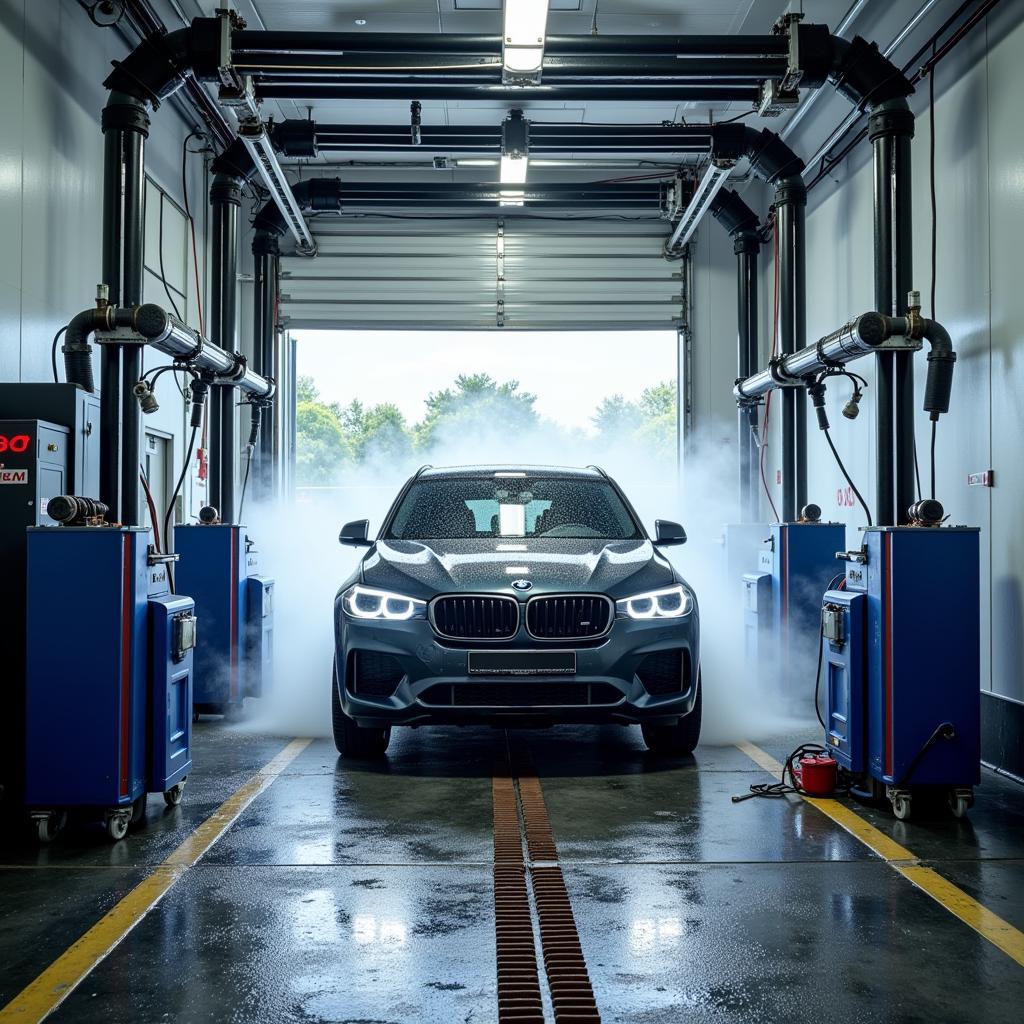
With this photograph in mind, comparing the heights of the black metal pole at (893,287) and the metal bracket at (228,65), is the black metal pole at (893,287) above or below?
below

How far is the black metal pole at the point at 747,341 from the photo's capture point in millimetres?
11828

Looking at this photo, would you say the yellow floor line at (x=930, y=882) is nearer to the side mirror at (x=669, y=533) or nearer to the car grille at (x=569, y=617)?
the car grille at (x=569, y=617)

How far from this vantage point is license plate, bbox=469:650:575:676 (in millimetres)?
5684

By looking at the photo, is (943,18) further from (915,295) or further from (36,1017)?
(36,1017)

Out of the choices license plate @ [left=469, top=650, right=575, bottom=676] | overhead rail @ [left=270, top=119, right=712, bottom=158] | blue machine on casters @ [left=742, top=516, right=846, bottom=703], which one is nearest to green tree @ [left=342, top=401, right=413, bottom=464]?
overhead rail @ [left=270, top=119, right=712, bottom=158]

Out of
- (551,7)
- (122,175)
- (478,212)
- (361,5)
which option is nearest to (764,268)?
(478,212)

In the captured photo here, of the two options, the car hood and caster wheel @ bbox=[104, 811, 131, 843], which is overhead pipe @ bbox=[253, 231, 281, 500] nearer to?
the car hood

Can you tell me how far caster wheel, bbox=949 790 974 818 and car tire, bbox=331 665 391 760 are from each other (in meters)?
2.91

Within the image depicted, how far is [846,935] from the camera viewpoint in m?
3.44

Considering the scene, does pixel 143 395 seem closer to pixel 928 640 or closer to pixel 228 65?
pixel 228 65

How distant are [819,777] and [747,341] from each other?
717cm

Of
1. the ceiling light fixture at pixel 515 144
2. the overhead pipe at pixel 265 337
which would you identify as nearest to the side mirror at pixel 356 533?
the ceiling light fixture at pixel 515 144

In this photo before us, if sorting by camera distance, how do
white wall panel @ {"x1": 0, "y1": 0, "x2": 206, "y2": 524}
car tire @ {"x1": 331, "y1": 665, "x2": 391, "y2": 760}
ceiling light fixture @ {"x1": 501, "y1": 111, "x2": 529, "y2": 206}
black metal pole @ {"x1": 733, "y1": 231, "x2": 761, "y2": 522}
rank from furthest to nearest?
black metal pole @ {"x1": 733, "y1": 231, "x2": 761, "y2": 522} → ceiling light fixture @ {"x1": 501, "y1": 111, "x2": 529, "y2": 206} → white wall panel @ {"x1": 0, "y1": 0, "x2": 206, "y2": 524} → car tire @ {"x1": 331, "y1": 665, "x2": 391, "y2": 760}

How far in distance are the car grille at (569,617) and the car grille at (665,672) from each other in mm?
300
